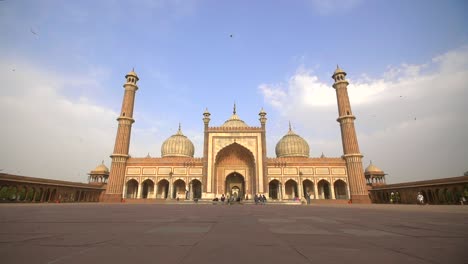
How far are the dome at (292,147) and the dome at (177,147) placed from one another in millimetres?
13939

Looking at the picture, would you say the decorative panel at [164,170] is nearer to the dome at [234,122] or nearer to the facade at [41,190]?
the facade at [41,190]

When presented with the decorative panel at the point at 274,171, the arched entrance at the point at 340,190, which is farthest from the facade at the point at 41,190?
the arched entrance at the point at 340,190

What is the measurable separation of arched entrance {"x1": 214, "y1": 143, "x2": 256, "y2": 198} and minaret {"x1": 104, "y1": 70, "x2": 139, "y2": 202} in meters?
11.5

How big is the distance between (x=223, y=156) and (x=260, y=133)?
5.53m

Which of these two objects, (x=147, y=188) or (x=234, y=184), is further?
Result: (x=147, y=188)

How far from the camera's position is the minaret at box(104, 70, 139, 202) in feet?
99.7

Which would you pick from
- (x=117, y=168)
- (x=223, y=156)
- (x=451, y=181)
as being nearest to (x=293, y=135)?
(x=223, y=156)

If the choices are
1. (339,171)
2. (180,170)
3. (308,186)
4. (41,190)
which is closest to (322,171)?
(339,171)

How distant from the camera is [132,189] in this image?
112ft

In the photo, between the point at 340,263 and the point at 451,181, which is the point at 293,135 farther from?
the point at 340,263

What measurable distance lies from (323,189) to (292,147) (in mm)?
7377

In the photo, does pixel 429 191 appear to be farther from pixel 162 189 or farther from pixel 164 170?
pixel 162 189

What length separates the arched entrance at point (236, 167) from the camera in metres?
30.7

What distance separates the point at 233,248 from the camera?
2.28 meters
